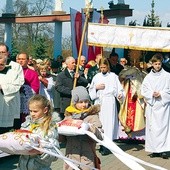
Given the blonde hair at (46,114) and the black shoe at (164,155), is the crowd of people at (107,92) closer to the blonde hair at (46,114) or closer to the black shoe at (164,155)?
the black shoe at (164,155)

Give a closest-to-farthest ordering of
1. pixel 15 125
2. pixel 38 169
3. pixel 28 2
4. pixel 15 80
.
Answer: pixel 38 169 < pixel 15 80 < pixel 15 125 < pixel 28 2

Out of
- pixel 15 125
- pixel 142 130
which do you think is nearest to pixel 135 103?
pixel 142 130

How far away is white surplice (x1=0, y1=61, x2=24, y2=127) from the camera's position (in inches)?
275

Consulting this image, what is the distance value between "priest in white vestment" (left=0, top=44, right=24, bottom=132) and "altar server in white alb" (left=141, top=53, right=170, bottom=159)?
263 centimetres

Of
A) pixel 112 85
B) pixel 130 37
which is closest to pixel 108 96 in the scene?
pixel 112 85

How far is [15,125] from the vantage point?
793 cm

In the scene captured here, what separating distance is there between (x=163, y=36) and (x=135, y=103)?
1.68 metres

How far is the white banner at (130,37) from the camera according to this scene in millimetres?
9052

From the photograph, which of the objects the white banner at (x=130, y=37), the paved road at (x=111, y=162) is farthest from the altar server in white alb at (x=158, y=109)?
the white banner at (x=130, y=37)

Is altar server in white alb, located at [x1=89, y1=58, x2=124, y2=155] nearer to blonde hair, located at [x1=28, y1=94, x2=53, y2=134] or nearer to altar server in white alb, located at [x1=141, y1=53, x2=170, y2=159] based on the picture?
altar server in white alb, located at [x1=141, y1=53, x2=170, y2=159]

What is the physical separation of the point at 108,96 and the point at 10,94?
111 inches

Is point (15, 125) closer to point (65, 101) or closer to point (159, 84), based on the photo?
point (65, 101)

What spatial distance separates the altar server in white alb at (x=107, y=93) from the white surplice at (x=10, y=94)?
2.22 meters

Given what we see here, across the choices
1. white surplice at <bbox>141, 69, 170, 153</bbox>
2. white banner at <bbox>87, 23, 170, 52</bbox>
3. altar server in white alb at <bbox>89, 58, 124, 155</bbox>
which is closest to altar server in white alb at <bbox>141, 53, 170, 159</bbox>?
white surplice at <bbox>141, 69, 170, 153</bbox>
